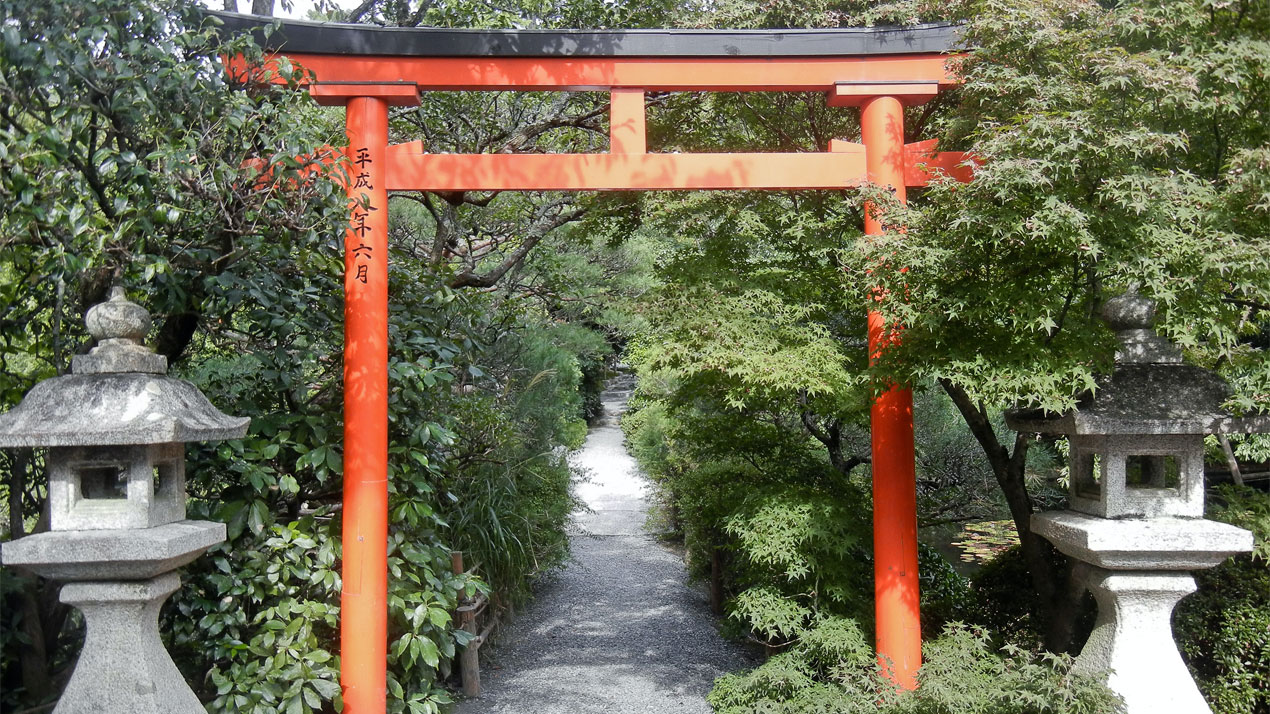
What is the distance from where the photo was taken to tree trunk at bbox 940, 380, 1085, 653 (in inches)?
178

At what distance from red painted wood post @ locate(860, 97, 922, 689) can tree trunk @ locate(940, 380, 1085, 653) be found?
52 cm

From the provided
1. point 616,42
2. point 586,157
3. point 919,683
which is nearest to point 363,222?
point 586,157

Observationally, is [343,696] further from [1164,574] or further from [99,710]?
[1164,574]

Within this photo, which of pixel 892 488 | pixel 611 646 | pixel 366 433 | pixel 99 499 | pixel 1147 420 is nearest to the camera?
pixel 99 499

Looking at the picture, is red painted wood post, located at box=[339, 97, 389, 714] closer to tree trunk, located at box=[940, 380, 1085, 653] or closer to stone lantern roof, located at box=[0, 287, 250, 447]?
stone lantern roof, located at box=[0, 287, 250, 447]

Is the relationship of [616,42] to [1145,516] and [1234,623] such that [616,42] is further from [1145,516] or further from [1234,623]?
[1234,623]

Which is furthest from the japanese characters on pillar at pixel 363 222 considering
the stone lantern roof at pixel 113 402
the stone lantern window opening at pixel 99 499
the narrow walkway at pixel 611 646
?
the narrow walkway at pixel 611 646

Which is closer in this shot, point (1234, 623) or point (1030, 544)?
point (1234, 623)

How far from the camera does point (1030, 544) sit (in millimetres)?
4680

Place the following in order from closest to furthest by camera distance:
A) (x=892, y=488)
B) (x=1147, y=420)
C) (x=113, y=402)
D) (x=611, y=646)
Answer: (x=113, y=402) < (x=1147, y=420) < (x=892, y=488) < (x=611, y=646)

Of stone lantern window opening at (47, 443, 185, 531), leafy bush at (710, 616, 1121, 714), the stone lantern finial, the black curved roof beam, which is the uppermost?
the black curved roof beam

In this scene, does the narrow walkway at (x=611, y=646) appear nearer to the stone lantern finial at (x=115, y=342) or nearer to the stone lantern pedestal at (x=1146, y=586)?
the stone lantern pedestal at (x=1146, y=586)

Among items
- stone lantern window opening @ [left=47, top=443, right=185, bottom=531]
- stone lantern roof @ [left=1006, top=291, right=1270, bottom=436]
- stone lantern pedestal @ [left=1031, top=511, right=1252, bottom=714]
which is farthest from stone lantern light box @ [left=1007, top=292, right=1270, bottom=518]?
stone lantern window opening @ [left=47, top=443, right=185, bottom=531]

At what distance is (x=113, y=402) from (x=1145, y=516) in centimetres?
400
